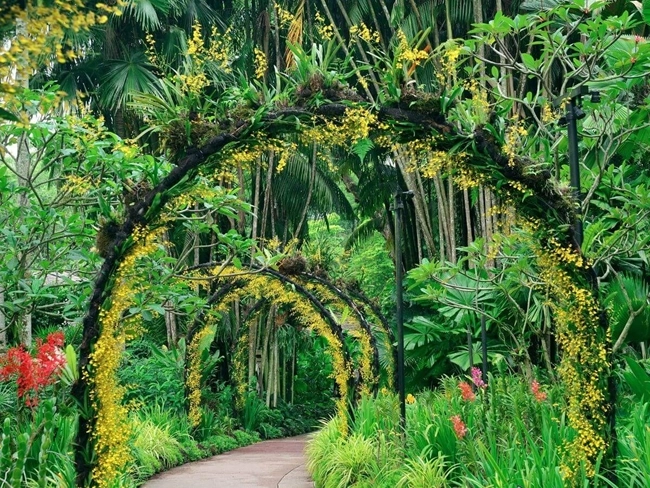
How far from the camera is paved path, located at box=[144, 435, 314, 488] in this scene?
8297mm

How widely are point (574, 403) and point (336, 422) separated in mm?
5618

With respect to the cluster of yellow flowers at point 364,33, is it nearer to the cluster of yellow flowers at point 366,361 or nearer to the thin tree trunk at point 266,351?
the cluster of yellow flowers at point 366,361

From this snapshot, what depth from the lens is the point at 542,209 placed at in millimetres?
4625

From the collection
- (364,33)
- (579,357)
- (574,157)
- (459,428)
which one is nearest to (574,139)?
(574,157)

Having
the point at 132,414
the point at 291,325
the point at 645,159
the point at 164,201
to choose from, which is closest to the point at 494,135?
the point at 164,201

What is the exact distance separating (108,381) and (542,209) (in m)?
3.04

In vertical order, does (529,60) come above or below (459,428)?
above

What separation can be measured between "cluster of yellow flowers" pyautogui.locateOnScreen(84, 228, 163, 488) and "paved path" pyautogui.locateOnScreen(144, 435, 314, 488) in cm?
334

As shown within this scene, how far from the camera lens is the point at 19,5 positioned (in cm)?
163

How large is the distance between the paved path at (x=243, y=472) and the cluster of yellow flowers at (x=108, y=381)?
Answer: 11.0ft

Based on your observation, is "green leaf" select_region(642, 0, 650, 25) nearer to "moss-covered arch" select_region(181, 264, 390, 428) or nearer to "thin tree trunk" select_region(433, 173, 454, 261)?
"moss-covered arch" select_region(181, 264, 390, 428)

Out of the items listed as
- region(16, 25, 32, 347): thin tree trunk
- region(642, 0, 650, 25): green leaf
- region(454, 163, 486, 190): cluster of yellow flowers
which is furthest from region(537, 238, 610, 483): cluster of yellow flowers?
region(16, 25, 32, 347): thin tree trunk

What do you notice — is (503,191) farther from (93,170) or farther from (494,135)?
(93,170)

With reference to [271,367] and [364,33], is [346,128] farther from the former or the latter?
[271,367]
